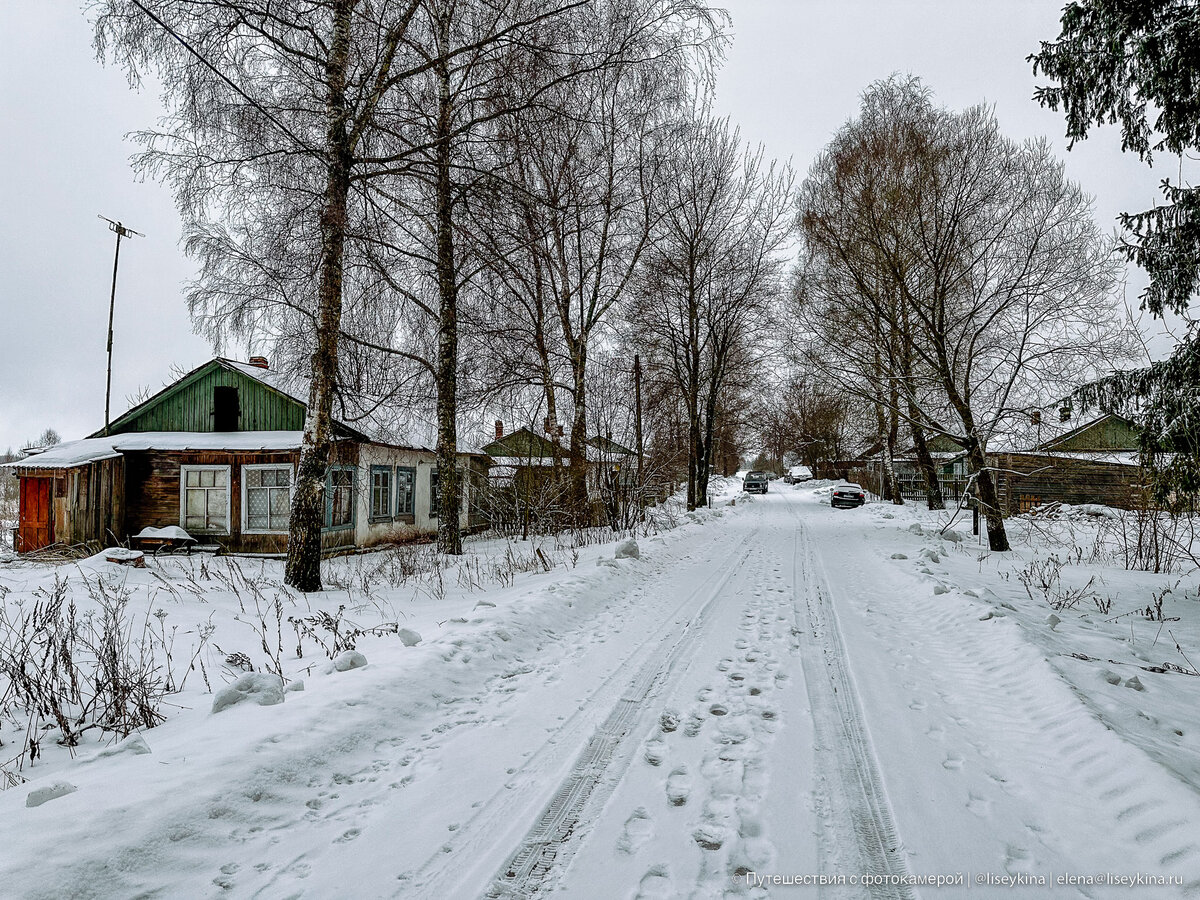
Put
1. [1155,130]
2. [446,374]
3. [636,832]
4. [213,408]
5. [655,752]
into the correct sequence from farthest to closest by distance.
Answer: [213,408]
[446,374]
[1155,130]
[655,752]
[636,832]

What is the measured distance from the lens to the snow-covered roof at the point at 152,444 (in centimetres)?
1460

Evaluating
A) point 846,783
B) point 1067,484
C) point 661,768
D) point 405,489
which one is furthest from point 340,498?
point 1067,484

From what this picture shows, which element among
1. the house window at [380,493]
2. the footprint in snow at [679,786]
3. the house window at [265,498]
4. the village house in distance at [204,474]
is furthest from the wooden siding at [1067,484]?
the house window at [265,498]

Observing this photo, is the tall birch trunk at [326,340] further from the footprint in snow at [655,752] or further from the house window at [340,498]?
the house window at [340,498]

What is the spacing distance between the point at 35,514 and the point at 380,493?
28.7 feet

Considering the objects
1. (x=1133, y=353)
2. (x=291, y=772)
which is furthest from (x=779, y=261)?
(x=291, y=772)

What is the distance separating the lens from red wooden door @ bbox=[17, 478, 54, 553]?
15.1 meters

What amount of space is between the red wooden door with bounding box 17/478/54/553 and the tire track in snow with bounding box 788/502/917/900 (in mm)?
19480

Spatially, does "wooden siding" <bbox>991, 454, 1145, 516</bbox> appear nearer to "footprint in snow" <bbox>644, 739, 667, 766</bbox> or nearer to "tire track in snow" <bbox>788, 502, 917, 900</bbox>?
"tire track in snow" <bbox>788, 502, 917, 900</bbox>

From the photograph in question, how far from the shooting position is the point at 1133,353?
904cm

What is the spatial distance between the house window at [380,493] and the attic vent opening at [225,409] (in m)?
4.17

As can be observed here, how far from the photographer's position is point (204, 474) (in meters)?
15.8

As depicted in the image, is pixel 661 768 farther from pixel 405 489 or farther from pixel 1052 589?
pixel 405 489

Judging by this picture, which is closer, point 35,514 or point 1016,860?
point 1016,860
